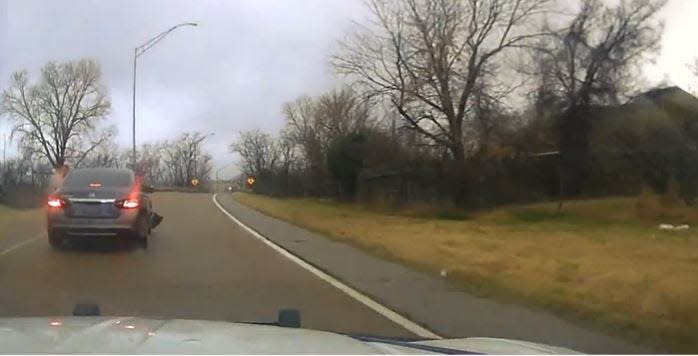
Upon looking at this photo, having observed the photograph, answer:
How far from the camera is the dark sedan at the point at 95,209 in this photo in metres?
17.1

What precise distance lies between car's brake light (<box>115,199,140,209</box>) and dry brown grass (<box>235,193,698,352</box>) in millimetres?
5152

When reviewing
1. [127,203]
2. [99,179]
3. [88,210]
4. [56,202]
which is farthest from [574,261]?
[56,202]

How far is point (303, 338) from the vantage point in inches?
188

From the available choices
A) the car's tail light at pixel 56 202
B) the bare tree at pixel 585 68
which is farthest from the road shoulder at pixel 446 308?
the bare tree at pixel 585 68

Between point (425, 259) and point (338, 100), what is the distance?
3610cm

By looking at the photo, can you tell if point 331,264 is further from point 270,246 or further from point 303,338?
point 303,338

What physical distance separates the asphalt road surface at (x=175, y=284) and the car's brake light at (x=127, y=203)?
3.07 ft

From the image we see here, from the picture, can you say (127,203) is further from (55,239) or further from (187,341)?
(187,341)

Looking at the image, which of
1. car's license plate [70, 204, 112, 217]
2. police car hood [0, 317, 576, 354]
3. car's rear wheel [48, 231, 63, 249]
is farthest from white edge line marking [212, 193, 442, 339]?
car's rear wheel [48, 231, 63, 249]

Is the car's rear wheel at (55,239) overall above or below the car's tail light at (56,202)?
below

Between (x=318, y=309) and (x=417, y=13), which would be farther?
(x=417, y=13)

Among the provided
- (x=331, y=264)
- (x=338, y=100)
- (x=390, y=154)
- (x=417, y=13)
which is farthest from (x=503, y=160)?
(x=331, y=264)

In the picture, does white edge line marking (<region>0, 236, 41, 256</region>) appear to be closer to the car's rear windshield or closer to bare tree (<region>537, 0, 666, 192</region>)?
the car's rear windshield

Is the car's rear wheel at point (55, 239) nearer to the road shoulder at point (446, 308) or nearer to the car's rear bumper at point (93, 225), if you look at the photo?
the car's rear bumper at point (93, 225)
